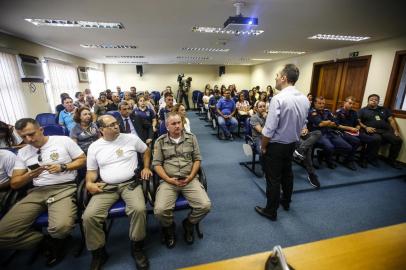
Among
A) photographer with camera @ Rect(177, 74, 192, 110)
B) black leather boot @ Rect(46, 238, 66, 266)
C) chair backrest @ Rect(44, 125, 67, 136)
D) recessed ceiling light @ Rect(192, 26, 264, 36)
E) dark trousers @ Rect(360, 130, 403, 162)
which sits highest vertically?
recessed ceiling light @ Rect(192, 26, 264, 36)

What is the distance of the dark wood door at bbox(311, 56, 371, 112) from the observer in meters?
4.86

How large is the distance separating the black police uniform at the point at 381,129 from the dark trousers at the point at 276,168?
2.66 m

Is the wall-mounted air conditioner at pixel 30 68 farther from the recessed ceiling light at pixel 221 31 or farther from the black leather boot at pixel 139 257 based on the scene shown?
the black leather boot at pixel 139 257

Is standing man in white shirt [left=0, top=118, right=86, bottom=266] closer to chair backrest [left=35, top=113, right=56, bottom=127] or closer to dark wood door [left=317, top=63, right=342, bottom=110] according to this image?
chair backrest [left=35, top=113, right=56, bottom=127]

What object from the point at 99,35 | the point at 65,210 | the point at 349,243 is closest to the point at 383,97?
the point at 349,243

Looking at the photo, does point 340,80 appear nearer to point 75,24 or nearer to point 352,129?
point 352,129

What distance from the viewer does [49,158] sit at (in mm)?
1757

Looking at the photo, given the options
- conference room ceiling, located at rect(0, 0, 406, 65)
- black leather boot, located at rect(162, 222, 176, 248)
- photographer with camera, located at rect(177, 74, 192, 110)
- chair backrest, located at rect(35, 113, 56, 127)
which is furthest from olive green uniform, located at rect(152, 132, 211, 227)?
photographer with camera, located at rect(177, 74, 192, 110)

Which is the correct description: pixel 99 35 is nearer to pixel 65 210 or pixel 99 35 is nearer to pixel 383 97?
pixel 65 210

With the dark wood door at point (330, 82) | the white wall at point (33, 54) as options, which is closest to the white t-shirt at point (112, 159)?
the white wall at point (33, 54)

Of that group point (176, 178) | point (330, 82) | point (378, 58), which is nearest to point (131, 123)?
point (176, 178)

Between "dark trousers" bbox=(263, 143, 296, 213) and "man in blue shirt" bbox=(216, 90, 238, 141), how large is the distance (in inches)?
123

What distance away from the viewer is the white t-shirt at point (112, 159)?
1802 mm

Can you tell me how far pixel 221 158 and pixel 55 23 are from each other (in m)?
3.85
